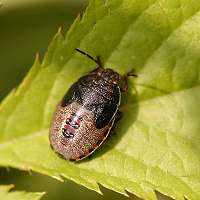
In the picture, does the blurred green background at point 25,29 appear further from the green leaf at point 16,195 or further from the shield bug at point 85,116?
the green leaf at point 16,195

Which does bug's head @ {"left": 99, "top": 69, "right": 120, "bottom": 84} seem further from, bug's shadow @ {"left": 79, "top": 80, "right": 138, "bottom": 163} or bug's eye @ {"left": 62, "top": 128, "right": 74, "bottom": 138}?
bug's eye @ {"left": 62, "top": 128, "right": 74, "bottom": 138}

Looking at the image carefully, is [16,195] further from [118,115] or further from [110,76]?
[110,76]

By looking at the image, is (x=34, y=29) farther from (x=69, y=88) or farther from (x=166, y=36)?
(x=166, y=36)

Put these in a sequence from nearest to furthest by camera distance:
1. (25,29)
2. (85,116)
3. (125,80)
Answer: (125,80), (85,116), (25,29)

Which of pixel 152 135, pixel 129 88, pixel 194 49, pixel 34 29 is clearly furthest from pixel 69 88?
pixel 34 29

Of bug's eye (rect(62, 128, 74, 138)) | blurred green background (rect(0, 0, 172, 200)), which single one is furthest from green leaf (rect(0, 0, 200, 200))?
blurred green background (rect(0, 0, 172, 200))

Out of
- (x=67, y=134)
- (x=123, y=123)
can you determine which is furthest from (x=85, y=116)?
(x=123, y=123)

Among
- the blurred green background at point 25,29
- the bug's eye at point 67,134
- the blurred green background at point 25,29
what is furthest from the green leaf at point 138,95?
the blurred green background at point 25,29

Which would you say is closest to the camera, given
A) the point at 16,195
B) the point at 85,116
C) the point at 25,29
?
the point at 16,195
